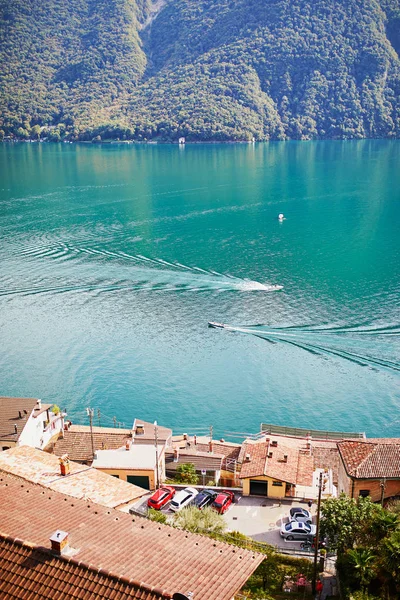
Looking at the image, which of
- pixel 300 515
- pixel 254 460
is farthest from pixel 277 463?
pixel 300 515

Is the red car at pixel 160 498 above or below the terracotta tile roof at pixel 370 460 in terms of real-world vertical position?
below

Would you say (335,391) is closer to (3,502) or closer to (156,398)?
(156,398)

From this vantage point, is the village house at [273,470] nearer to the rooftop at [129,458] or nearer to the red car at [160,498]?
the red car at [160,498]

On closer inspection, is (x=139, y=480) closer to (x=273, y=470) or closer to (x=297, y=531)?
(x=273, y=470)

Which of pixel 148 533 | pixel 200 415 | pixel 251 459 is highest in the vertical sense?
pixel 148 533

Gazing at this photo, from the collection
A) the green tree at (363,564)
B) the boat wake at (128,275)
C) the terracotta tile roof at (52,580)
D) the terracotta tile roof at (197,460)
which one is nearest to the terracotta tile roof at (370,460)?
the green tree at (363,564)

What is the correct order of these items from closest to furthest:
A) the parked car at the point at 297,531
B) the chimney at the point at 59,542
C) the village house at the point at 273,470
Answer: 1. the chimney at the point at 59,542
2. the parked car at the point at 297,531
3. the village house at the point at 273,470

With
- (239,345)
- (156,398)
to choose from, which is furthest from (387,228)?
(156,398)
